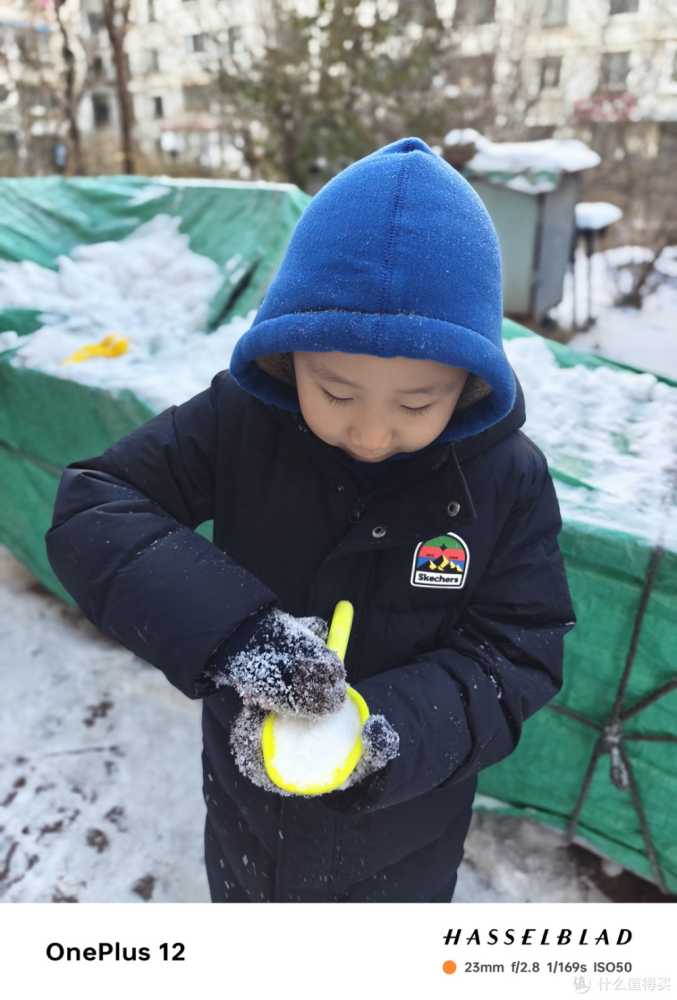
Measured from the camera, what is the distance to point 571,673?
1.51 m

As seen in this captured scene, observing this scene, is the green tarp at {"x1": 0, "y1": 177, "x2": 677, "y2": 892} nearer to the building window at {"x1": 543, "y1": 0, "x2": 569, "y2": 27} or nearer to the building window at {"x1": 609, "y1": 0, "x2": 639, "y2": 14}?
the building window at {"x1": 609, "y1": 0, "x2": 639, "y2": 14}

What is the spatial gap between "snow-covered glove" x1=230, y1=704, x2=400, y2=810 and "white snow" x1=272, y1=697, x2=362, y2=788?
1.1 inches

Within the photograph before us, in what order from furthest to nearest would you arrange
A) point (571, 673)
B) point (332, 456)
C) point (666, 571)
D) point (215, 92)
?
point (215, 92)
point (571, 673)
point (666, 571)
point (332, 456)

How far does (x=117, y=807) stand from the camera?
6.41 feet

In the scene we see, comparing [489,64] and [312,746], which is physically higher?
[489,64]

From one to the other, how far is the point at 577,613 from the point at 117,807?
1362mm

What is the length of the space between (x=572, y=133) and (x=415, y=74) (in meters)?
3.63

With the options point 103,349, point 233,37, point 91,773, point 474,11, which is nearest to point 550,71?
point 474,11

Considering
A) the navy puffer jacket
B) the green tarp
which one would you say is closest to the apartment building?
the green tarp

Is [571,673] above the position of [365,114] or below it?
below

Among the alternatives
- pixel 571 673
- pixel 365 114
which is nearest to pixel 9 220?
pixel 571 673

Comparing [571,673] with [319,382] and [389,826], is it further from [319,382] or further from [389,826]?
[319,382]

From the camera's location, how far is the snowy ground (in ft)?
5.78

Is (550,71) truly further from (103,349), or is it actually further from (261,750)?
(261,750)
